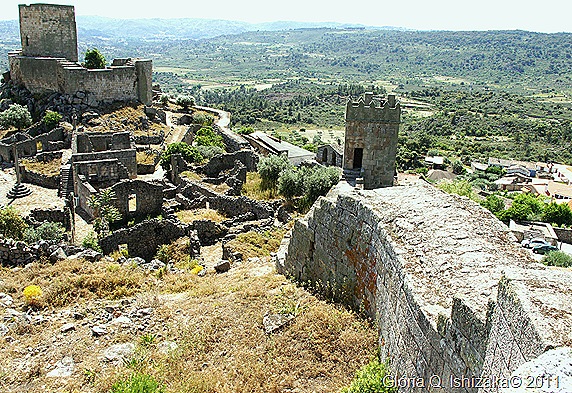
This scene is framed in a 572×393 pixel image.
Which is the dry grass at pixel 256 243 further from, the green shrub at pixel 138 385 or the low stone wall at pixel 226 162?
the low stone wall at pixel 226 162

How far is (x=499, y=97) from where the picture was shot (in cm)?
14938

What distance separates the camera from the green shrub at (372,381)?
6.24 meters

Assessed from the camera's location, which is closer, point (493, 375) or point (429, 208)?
point (493, 375)

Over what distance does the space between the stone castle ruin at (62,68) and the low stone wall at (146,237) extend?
23.1 meters

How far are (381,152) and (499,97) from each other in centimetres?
14819

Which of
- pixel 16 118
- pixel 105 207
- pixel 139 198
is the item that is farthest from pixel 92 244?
pixel 16 118

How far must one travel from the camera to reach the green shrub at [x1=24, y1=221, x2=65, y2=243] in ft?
47.2

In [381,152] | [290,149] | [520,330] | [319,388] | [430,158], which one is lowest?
[430,158]

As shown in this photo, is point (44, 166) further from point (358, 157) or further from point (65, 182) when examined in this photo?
point (358, 157)

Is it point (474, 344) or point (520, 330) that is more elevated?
point (520, 330)

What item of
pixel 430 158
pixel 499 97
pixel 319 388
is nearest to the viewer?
pixel 319 388

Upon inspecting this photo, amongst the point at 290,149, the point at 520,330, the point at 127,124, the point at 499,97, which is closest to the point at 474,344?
the point at 520,330

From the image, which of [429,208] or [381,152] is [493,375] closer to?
[429,208]

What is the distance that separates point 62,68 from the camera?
117ft
